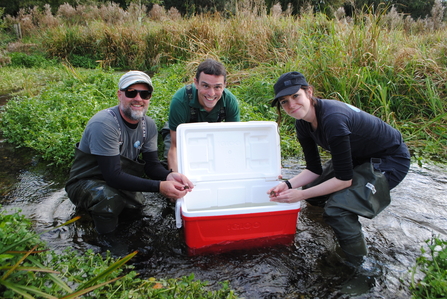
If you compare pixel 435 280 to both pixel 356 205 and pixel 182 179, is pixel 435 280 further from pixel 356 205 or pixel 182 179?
pixel 182 179

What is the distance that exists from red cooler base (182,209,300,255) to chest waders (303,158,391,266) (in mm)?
275

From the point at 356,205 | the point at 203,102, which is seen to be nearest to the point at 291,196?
the point at 356,205

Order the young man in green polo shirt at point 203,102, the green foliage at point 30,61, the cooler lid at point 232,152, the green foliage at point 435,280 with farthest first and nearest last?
the green foliage at point 30,61 < the young man in green polo shirt at point 203,102 < the cooler lid at point 232,152 < the green foliage at point 435,280

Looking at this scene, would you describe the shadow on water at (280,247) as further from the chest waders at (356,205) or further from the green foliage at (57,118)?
the green foliage at (57,118)

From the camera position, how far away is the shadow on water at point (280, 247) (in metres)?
2.25

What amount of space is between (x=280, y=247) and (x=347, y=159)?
0.89 metres

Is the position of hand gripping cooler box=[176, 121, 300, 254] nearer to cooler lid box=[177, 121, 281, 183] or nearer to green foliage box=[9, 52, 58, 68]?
cooler lid box=[177, 121, 281, 183]

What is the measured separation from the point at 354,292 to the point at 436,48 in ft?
16.0

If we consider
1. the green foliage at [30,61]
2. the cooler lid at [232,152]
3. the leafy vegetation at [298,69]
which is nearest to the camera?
the cooler lid at [232,152]

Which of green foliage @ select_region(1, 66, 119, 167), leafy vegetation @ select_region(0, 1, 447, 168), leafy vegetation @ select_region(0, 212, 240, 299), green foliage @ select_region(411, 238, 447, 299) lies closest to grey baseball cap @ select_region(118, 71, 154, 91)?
leafy vegetation @ select_region(0, 212, 240, 299)

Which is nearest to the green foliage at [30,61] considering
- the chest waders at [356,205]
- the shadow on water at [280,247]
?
the shadow on water at [280,247]

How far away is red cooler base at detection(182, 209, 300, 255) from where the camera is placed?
2.32m

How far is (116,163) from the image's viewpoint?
2.54 metres

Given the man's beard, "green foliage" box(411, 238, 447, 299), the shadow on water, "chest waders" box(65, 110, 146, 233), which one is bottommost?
the shadow on water
